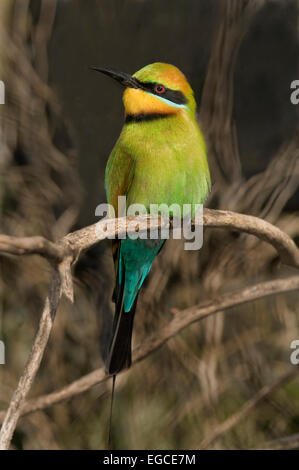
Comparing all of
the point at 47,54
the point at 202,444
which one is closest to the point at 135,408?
the point at 202,444

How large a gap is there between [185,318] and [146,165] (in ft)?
1.96

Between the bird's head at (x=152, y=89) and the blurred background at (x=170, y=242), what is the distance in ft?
1.78

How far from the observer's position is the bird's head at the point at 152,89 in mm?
1966

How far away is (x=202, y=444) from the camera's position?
2.32 metres

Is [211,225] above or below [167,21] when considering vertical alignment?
below

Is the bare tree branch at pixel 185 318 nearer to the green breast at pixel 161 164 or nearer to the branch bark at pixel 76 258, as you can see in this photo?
the branch bark at pixel 76 258

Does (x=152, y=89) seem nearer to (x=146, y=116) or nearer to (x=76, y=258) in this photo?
(x=146, y=116)

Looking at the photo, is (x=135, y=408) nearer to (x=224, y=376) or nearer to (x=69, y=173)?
(x=224, y=376)

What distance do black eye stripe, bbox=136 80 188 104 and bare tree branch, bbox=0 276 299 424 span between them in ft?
2.47

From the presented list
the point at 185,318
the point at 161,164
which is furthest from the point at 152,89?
the point at 185,318

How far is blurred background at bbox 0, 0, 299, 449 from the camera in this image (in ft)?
8.32

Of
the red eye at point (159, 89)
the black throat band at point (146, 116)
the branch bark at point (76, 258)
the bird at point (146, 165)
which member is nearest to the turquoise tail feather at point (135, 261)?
the bird at point (146, 165)

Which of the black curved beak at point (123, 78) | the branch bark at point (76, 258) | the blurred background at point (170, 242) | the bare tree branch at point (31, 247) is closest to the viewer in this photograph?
the bare tree branch at point (31, 247)

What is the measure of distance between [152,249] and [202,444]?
36.3 inches
